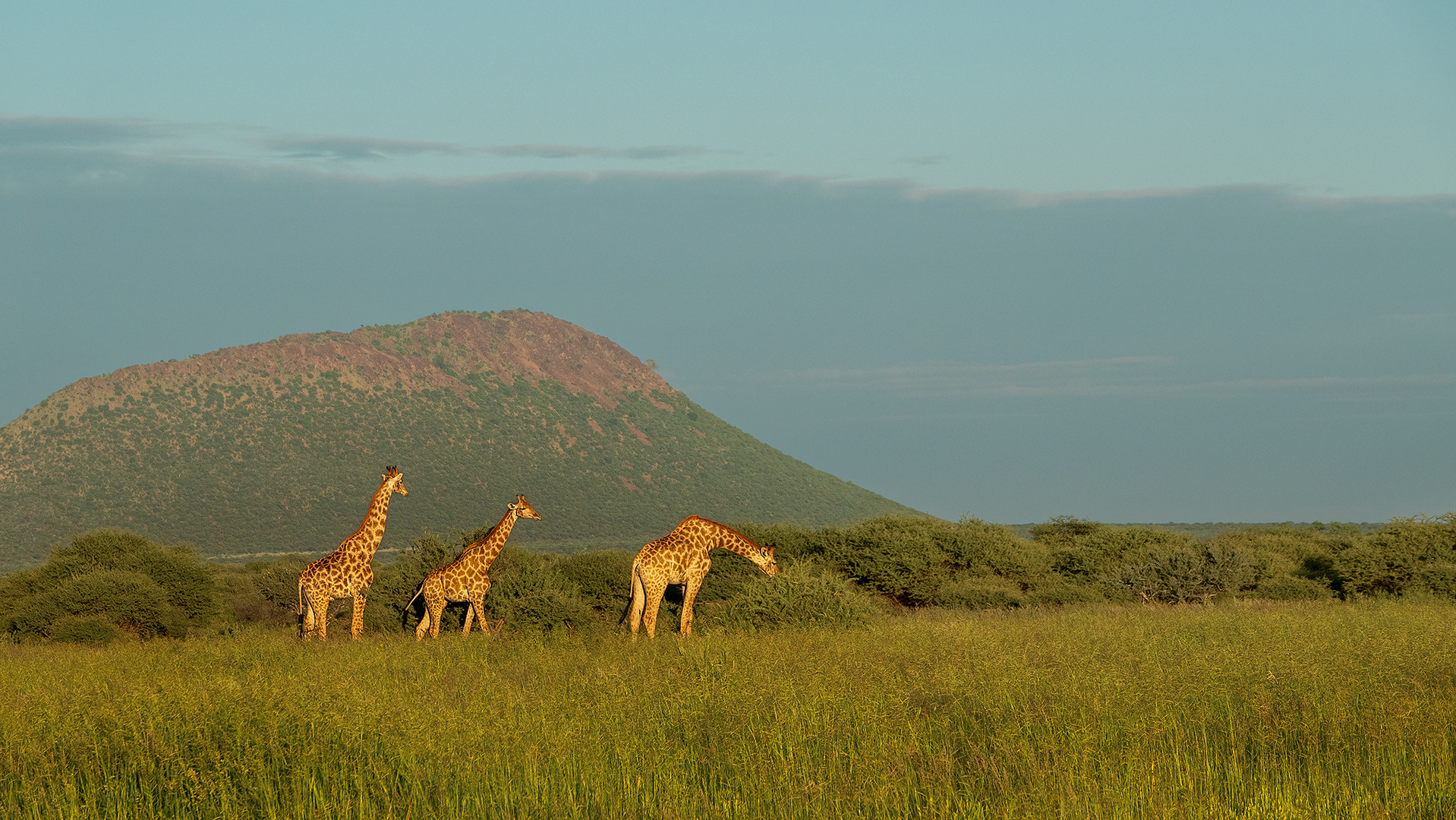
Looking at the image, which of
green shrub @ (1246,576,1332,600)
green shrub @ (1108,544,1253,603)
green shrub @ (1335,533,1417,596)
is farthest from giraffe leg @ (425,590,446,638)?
green shrub @ (1335,533,1417,596)

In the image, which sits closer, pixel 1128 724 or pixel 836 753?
pixel 836 753

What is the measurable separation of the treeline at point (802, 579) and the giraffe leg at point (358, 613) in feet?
7.50

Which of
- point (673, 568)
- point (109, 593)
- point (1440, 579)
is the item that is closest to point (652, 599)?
point (673, 568)

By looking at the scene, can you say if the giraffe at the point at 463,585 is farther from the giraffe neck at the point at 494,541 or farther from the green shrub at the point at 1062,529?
the green shrub at the point at 1062,529

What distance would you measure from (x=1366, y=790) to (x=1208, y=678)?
2.43 metres

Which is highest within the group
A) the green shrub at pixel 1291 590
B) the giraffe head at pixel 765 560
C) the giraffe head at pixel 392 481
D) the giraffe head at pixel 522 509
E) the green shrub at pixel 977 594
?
the giraffe head at pixel 392 481

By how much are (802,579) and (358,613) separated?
21.0ft

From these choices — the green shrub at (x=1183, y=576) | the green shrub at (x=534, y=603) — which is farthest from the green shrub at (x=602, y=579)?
the green shrub at (x=1183, y=576)

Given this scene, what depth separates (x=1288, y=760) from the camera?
299 inches

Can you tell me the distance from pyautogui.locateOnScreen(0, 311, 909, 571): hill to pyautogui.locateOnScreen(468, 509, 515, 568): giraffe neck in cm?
6502

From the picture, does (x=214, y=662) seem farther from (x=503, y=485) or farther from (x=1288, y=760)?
(x=503, y=485)

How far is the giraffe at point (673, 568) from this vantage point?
15.0 m

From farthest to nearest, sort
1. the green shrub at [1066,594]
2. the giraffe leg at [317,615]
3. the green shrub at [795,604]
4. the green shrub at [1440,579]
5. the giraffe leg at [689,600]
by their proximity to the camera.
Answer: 1. the green shrub at [1066,594]
2. the green shrub at [1440,579]
3. the green shrub at [795,604]
4. the giraffe leg at [317,615]
5. the giraffe leg at [689,600]

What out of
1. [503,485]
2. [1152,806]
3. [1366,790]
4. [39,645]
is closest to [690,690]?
[1152,806]
